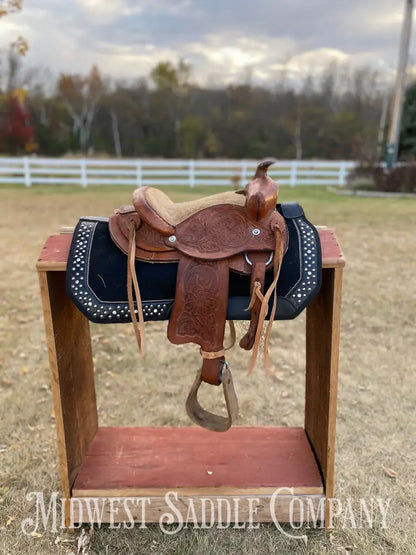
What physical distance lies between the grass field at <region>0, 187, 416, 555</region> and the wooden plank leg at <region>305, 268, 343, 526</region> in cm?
27

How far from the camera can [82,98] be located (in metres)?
26.0

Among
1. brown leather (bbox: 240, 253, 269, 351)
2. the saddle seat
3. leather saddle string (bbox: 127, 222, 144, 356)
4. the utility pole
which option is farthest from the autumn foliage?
brown leather (bbox: 240, 253, 269, 351)

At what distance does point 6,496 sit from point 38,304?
2424mm

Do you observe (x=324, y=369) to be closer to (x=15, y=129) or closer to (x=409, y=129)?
(x=409, y=129)

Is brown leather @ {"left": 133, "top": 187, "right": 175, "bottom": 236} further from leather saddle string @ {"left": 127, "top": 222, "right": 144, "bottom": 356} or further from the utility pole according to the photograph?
the utility pole

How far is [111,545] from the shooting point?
5.61 feet

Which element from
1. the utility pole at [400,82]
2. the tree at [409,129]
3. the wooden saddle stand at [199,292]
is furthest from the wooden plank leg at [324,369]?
the tree at [409,129]

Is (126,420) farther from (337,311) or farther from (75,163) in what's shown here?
(75,163)

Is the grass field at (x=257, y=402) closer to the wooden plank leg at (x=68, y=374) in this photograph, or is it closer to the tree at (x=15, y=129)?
the wooden plank leg at (x=68, y=374)

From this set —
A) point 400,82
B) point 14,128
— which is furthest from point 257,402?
point 14,128

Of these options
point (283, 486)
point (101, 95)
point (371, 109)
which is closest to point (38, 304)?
point (283, 486)

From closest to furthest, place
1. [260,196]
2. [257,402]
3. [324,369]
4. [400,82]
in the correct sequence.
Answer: [260,196]
[324,369]
[257,402]
[400,82]

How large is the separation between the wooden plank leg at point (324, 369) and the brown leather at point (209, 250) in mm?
282

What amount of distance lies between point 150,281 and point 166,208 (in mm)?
299
